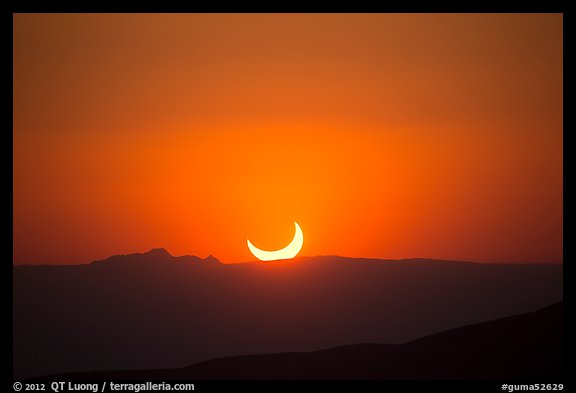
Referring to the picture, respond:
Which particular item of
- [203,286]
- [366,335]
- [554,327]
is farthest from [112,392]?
[203,286]

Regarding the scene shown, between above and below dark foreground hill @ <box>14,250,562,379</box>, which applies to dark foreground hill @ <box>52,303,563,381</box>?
below

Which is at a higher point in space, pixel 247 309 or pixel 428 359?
pixel 247 309

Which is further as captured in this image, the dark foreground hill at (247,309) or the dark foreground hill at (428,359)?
the dark foreground hill at (247,309)

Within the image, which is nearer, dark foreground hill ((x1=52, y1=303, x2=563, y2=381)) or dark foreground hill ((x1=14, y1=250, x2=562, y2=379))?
dark foreground hill ((x1=52, y1=303, x2=563, y2=381))

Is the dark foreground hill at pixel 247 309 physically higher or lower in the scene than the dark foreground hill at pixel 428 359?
higher

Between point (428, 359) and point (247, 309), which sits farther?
point (247, 309)
